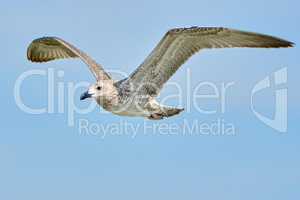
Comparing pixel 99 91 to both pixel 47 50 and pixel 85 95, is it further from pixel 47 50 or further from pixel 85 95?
pixel 47 50

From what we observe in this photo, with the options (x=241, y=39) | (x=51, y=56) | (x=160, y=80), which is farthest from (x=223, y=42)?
(x=51, y=56)

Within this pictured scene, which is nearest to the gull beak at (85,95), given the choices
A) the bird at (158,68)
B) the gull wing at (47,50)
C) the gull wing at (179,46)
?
the bird at (158,68)

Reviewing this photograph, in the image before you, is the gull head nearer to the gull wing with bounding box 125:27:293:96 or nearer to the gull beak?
the gull beak

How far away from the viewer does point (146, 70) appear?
45.4 ft

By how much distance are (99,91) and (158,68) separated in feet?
3.63

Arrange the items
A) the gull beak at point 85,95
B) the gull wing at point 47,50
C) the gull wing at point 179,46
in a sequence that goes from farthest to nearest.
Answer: the gull wing at point 47,50 → the gull beak at point 85,95 → the gull wing at point 179,46

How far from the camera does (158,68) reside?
13891mm

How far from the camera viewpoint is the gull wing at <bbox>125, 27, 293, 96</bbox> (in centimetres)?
1343

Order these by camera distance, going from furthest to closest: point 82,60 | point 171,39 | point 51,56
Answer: point 51,56, point 82,60, point 171,39

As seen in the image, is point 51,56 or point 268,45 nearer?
point 268,45

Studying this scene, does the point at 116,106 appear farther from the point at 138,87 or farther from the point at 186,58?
the point at 186,58

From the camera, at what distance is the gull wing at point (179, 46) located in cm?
1343

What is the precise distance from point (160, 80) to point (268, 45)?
6.52 ft

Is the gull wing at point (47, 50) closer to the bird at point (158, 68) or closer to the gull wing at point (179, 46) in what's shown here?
the bird at point (158, 68)
